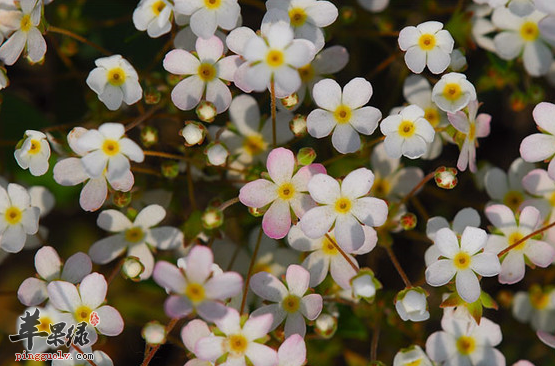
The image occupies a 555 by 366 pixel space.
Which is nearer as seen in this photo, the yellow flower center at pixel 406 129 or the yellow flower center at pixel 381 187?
the yellow flower center at pixel 406 129

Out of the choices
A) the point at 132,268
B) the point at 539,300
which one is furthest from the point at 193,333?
the point at 539,300

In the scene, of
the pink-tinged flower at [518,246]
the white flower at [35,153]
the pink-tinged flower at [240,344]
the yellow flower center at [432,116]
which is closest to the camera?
the pink-tinged flower at [240,344]

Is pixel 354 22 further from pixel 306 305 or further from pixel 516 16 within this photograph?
pixel 306 305

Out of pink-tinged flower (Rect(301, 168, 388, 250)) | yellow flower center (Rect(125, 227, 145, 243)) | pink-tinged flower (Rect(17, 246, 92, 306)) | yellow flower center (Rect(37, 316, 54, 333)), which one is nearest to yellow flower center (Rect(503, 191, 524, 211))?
pink-tinged flower (Rect(301, 168, 388, 250))

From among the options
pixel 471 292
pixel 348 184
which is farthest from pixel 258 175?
pixel 471 292

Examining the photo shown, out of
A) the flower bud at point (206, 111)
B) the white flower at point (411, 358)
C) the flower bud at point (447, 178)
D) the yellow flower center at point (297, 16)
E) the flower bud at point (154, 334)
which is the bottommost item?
the white flower at point (411, 358)

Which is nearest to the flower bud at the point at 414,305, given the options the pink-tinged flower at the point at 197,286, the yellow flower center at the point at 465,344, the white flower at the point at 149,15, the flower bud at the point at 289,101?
the yellow flower center at the point at 465,344

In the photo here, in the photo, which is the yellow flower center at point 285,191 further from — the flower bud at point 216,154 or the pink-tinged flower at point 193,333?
the pink-tinged flower at point 193,333
